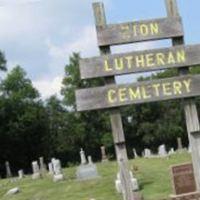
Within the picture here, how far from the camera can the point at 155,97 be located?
53.7 ft

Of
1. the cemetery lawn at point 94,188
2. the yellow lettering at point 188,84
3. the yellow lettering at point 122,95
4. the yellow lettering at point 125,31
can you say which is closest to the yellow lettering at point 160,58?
the yellow lettering at point 188,84

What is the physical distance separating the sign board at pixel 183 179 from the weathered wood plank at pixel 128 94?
587 cm

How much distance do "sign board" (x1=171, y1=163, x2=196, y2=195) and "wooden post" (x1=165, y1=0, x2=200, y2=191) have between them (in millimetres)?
4878

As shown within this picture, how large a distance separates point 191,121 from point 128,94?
1825mm

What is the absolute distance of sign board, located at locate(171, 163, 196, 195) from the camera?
21745mm

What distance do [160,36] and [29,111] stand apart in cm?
6305

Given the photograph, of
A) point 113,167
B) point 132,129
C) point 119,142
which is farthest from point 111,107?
point 132,129

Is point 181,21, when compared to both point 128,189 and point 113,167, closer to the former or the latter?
point 128,189

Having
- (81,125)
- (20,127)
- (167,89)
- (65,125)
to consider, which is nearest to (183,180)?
(167,89)

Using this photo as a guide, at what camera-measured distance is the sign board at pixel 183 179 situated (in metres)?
21.7

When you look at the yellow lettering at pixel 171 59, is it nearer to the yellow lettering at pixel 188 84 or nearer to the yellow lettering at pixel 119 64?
the yellow lettering at pixel 188 84

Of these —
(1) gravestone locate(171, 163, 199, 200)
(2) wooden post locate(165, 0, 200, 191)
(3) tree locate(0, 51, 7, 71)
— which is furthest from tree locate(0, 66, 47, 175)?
(2) wooden post locate(165, 0, 200, 191)

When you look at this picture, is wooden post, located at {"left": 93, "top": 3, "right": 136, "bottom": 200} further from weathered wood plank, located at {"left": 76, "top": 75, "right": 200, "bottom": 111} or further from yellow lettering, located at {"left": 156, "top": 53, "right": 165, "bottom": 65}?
yellow lettering, located at {"left": 156, "top": 53, "right": 165, "bottom": 65}

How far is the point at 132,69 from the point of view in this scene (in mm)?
16312
